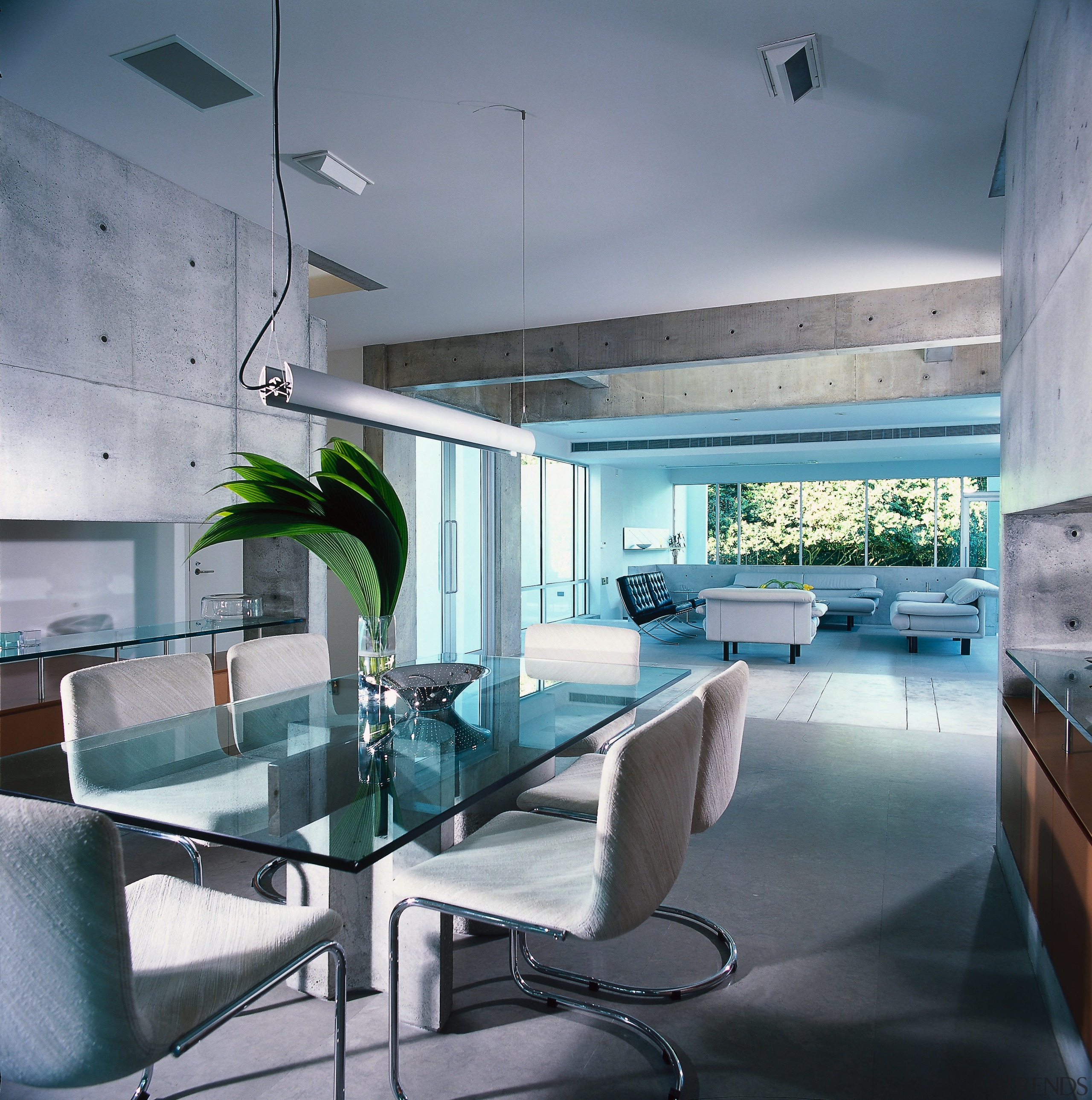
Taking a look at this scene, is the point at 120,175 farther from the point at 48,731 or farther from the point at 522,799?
the point at 522,799

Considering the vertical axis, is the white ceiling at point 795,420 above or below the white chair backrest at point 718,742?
above

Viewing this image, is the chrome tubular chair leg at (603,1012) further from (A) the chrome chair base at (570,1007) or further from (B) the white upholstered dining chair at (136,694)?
(B) the white upholstered dining chair at (136,694)

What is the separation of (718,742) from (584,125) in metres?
2.26

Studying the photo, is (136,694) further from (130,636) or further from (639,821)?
(639,821)

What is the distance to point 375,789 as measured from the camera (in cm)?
164

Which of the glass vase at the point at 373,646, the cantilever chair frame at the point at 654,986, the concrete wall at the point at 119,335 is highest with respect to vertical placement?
the concrete wall at the point at 119,335

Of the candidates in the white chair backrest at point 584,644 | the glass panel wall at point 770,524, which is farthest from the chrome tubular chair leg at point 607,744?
the glass panel wall at point 770,524

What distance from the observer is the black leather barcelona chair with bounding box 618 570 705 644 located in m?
10.2

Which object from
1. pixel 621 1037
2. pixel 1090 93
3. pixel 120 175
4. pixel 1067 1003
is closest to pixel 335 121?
pixel 120 175

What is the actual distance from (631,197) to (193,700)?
274cm

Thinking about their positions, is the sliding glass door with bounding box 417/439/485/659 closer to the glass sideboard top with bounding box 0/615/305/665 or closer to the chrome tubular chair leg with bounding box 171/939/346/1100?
the glass sideboard top with bounding box 0/615/305/665

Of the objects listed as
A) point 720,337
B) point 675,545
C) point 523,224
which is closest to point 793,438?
point 675,545

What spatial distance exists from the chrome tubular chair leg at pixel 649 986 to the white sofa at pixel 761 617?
6244mm

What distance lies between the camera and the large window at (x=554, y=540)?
1061cm
